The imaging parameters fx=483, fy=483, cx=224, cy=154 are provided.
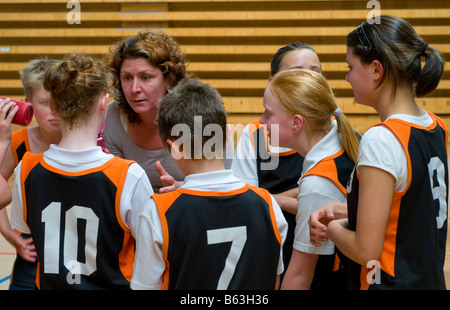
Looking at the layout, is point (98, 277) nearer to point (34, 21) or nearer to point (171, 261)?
point (171, 261)

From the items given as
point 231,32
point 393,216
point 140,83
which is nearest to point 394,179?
point 393,216

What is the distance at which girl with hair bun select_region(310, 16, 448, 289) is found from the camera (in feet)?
3.77

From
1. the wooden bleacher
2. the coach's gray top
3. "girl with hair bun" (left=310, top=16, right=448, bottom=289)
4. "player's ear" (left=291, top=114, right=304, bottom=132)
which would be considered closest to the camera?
"girl with hair bun" (left=310, top=16, right=448, bottom=289)

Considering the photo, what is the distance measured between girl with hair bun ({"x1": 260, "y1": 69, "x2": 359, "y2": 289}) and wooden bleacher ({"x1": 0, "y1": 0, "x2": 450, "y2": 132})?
15.4 feet

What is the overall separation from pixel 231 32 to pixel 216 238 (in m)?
5.46

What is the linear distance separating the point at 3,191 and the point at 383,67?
46.2 inches

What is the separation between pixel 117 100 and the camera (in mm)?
1988

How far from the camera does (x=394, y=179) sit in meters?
1.15

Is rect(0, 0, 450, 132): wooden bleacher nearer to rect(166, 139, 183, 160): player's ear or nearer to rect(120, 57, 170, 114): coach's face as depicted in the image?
rect(120, 57, 170, 114): coach's face

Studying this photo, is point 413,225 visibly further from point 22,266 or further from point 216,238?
point 22,266

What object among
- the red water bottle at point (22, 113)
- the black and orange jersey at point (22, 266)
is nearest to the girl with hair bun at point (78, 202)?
the red water bottle at point (22, 113)

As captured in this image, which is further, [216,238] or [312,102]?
[312,102]

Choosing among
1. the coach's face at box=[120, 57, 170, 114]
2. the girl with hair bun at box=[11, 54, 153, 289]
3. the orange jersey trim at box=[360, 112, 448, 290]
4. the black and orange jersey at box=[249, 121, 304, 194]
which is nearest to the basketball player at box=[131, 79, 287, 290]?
the girl with hair bun at box=[11, 54, 153, 289]

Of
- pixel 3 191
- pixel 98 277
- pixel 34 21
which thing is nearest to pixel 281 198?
pixel 98 277
